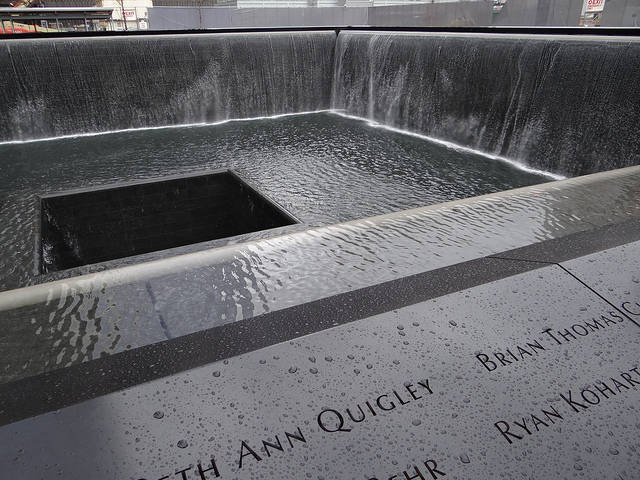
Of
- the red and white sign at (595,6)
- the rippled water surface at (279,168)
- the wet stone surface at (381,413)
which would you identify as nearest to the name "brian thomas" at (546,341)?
the wet stone surface at (381,413)

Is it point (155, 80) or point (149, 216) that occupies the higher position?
point (155, 80)

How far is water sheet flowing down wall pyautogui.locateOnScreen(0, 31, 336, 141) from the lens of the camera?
6.89m

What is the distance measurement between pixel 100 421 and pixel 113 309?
0.40 m

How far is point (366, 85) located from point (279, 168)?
12.5 ft

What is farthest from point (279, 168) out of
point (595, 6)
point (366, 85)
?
point (595, 6)

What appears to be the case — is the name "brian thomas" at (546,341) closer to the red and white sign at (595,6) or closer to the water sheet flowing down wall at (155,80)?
the water sheet flowing down wall at (155,80)

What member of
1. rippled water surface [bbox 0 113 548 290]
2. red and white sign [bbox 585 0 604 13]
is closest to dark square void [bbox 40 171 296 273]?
rippled water surface [bbox 0 113 548 290]

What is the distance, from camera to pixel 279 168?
16.9 ft

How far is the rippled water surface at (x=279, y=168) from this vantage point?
13.1 ft

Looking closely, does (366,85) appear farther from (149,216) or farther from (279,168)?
(149,216)

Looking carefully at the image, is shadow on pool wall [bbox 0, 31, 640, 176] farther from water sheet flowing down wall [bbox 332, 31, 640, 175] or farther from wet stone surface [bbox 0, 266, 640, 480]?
wet stone surface [bbox 0, 266, 640, 480]

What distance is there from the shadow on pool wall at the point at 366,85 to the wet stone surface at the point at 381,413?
397 centimetres

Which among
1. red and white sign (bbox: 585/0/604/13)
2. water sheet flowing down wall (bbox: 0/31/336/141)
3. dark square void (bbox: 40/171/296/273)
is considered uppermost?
red and white sign (bbox: 585/0/604/13)

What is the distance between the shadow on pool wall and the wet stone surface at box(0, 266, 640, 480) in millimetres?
3973
